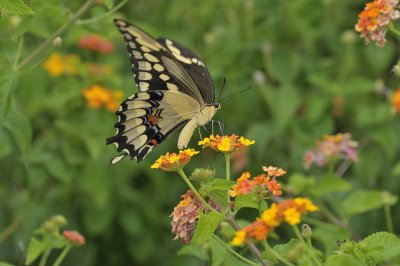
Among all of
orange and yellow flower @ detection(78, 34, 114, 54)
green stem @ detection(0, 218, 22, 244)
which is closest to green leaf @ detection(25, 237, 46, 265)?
green stem @ detection(0, 218, 22, 244)

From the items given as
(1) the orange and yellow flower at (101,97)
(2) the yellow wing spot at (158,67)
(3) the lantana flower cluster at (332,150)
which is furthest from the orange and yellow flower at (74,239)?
(1) the orange and yellow flower at (101,97)

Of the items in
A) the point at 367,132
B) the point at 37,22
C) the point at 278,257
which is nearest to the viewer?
the point at 278,257

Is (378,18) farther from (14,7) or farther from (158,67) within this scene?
(14,7)

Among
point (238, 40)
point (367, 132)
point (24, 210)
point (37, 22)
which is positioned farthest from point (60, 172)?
point (367, 132)

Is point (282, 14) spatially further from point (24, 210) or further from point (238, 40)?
point (24, 210)

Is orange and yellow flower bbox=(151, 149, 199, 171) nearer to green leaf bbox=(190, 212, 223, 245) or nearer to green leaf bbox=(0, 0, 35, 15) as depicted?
green leaf bbox=(190, 212, 223, 245)
